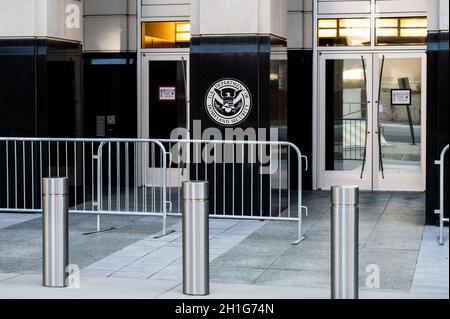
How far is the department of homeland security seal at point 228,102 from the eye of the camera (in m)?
13.5

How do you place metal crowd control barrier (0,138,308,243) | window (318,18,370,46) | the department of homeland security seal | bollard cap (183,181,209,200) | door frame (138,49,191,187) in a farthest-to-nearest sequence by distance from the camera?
door frame (138,49,191,187)
window (318,18,370,46)
the department of homeland security seal
metal crowd control barrier (0,138,308,243)
bollard cap (183,181,209,200)

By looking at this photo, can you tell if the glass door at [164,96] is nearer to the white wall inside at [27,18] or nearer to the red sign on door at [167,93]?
the red sign on door at [167,93]

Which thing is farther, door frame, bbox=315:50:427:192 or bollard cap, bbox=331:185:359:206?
door frame, bbox=315:50:427:192

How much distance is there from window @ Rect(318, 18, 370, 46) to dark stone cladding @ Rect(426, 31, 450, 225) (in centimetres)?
443

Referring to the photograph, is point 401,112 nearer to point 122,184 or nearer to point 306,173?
point 306,173

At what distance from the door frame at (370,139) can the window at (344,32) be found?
7.3 inches

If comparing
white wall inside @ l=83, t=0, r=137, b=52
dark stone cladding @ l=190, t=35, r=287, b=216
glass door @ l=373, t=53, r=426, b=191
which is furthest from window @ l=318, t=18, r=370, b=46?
dark stone cladding @ l=190, t=35, r=287, b=216

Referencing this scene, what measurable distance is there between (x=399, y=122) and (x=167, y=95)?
175 inches

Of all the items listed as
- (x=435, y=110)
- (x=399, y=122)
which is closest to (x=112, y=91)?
(x=399, y=122)

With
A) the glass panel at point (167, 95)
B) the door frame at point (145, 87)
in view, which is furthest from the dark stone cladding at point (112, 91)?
the glass panel at point (167, 95)

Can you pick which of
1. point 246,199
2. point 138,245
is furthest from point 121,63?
point 138,245

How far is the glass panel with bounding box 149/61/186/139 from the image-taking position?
691 inches

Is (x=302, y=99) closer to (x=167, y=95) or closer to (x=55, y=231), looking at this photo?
(x=167, y=95)

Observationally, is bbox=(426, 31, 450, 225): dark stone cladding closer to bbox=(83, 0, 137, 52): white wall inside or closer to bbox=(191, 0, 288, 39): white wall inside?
bbox=(191, 0, 288, 39): white wall inside
